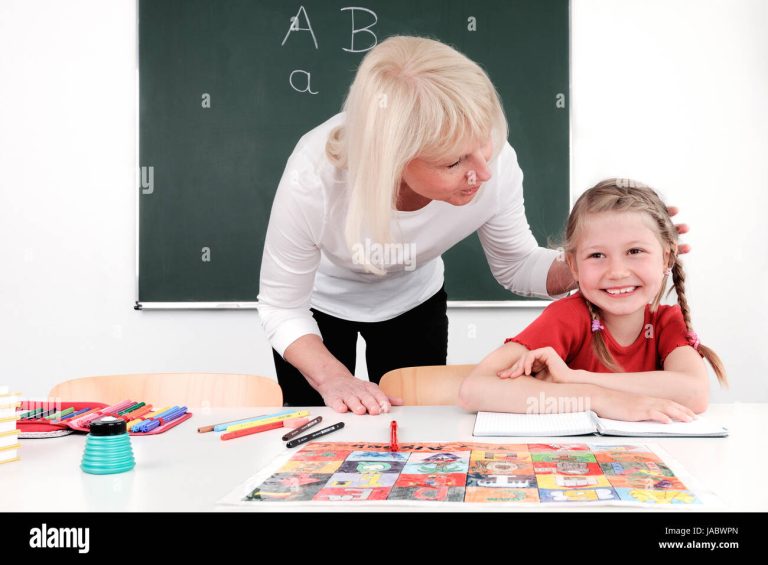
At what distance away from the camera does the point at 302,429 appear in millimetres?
1186

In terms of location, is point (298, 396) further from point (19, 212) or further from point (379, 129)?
point (19, 212)

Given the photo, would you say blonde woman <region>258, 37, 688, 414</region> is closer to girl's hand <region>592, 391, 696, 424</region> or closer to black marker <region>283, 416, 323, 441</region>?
black marker <region>283, 416, 323, 441</region>

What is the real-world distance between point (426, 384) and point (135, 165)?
1777mm

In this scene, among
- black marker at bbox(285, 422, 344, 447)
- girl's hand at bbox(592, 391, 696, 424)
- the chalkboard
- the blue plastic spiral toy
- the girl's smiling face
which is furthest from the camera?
the chalkboard

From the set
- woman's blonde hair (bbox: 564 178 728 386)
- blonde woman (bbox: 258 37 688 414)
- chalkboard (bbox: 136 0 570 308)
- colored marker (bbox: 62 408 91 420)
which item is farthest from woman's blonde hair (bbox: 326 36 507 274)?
chalkboard (bbox: 136 0 570 308)

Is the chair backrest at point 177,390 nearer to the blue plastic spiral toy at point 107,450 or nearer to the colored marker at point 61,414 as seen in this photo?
the colored marker at point 61,414

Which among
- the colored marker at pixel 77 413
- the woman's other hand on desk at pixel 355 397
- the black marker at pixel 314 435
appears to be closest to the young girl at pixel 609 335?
the woman's other hand on desk at pixel 355 397

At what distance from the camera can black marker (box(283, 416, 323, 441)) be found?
114cm

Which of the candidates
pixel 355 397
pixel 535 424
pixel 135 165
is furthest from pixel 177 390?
pixel 135 165

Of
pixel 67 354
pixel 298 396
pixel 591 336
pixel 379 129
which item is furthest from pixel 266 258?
pixel 67 354

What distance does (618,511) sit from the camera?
0.73 meters

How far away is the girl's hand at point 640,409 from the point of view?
1195 mm

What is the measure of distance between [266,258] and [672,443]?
100cm

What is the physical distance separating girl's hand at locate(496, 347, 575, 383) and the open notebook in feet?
0.34
